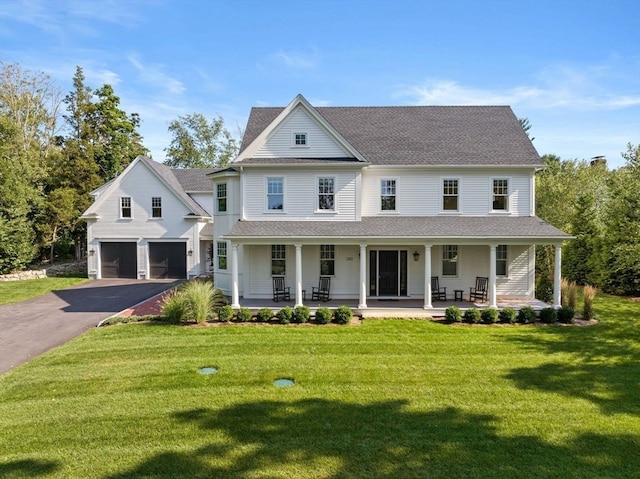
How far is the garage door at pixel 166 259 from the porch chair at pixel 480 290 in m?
18.7

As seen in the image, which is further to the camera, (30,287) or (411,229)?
(30,287)

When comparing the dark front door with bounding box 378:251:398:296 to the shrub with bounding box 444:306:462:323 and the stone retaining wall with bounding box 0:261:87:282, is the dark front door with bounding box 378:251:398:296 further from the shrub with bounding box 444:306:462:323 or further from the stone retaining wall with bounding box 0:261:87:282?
the stone retaining wall with bounding box 0:261:87:282

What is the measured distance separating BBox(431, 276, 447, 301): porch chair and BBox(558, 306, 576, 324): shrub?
4.51 meters

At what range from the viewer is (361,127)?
19797mm

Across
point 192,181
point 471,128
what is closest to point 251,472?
point 471,128

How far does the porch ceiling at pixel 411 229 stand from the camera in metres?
15.4

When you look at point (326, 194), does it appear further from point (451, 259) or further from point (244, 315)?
point (451, 259)

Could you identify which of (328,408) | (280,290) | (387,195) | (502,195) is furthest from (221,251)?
(502,195)

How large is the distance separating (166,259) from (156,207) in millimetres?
3638

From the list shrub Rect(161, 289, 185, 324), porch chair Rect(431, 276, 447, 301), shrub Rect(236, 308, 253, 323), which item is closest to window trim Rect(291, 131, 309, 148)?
shrub Rect(236, 308, 253, 323)

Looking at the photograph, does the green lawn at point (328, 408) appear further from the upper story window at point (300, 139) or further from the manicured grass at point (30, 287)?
the manicured grass at point (30, 287)

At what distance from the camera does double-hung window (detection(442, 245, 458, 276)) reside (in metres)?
17.8

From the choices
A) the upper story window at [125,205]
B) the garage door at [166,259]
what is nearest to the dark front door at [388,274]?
the garage door at [166,259]

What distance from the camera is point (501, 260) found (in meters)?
18.0
